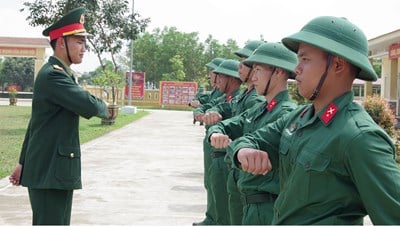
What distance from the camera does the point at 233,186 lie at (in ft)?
11.3

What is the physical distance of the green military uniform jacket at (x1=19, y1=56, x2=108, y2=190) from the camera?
111 inches

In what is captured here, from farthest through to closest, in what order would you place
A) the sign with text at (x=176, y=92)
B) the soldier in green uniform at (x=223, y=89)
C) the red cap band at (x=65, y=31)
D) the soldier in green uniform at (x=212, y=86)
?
the sign with text at (x=176, y=92) < the soldier in green uniform at (x=212, y=86) < the soldier in green uniform at (x=223, y=89) < the red cap band at (x=65, y=31)

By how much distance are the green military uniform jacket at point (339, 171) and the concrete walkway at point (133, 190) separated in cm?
373

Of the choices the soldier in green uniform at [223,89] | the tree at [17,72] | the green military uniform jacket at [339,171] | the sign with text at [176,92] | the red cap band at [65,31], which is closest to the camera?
the green military uniform jacket at [339,171]

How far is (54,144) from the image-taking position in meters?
2.86

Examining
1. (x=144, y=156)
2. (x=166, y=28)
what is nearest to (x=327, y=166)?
(x=144, y=156)

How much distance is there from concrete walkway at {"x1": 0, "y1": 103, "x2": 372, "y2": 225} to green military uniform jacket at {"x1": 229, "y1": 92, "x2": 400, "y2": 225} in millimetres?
3729

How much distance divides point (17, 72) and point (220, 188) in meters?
62.4

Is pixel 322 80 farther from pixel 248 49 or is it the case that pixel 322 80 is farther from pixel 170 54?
pixel 170 54

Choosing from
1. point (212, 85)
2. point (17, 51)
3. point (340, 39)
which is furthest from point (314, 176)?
point (17, 51)

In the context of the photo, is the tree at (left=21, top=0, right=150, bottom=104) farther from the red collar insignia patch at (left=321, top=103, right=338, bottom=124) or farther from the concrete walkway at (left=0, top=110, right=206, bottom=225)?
Result: the red collar insignia patch at (left=321, top=103, right=338, bottom=124)

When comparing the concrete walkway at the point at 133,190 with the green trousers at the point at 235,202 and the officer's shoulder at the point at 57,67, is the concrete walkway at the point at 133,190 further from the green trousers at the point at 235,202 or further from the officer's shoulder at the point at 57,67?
the officer's shoulder at the point at 57,67

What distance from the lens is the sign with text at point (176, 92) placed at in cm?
3763

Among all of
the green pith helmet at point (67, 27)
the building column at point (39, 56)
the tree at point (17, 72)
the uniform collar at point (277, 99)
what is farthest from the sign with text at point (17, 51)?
the uniform collar at point (277, 99)
